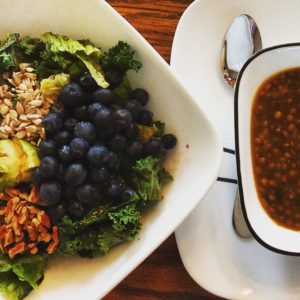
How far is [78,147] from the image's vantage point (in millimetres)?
1071

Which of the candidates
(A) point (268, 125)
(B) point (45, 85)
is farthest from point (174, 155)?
(B) point (45, 85)

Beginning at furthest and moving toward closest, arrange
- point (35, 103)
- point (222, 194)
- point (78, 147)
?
point (222, 194), point (35, 103), point (78, 147)

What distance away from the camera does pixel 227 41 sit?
1.37m

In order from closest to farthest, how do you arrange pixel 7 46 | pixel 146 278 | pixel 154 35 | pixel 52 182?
pixel 52 182 → pixel 7 46 → pixel 146 278 → pixel 154 35

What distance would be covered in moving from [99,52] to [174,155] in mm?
313

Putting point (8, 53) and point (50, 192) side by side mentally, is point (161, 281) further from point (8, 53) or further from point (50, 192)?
point (8, 53)

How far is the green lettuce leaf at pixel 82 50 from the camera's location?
114 centimetres

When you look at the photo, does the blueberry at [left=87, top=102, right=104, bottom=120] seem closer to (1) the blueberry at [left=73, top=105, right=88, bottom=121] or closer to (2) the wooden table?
(1) the blueberry at [left=73, top=105, right=88, bottom=121]

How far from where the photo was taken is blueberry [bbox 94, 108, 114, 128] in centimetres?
108

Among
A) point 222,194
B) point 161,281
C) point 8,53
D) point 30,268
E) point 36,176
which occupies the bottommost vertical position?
point 161,281

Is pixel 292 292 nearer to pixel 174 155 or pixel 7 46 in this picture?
pixel 174 155

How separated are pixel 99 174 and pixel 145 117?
0.20 metres

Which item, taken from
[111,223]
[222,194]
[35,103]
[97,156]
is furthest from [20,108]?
[222,194]

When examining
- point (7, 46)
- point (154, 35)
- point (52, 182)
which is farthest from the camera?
point (154, 35)
